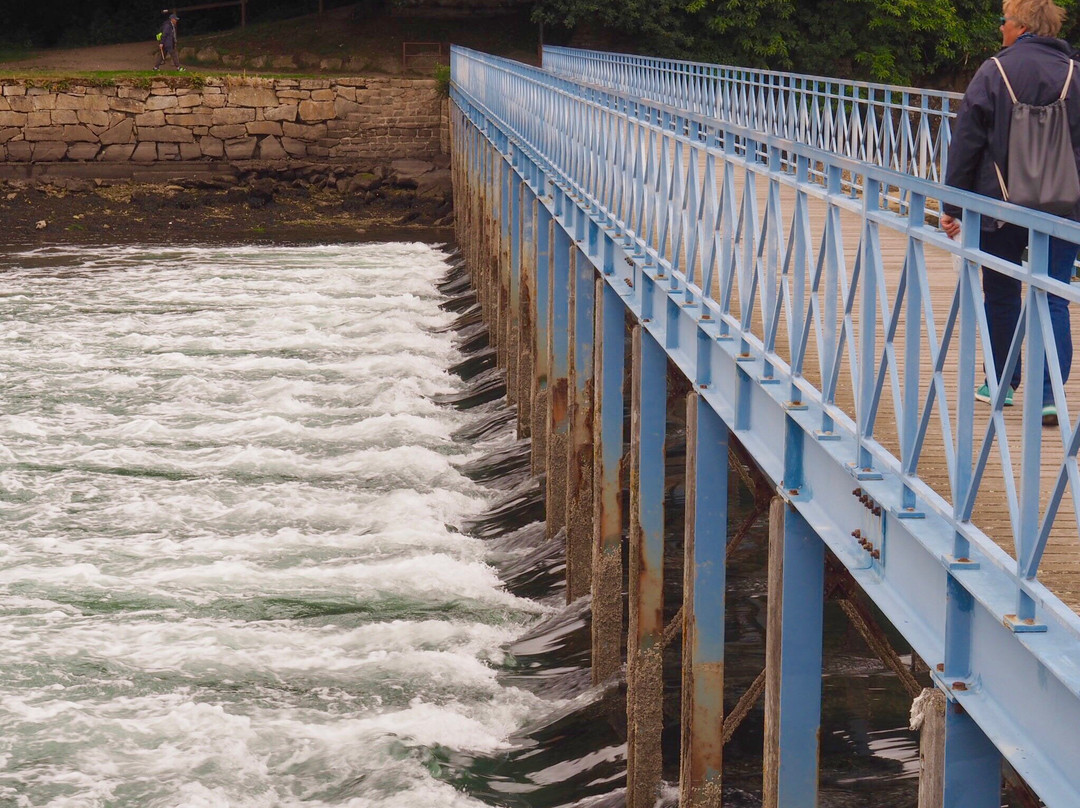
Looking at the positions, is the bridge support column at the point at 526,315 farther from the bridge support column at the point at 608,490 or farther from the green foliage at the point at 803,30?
the green foliage at the point at 803,30

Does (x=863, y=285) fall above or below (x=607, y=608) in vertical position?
above

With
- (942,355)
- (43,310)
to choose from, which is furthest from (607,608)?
(43,310)

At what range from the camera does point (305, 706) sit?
9.56m

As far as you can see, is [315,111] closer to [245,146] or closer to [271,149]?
[271,149]

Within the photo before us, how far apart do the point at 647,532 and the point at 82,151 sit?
29101 millimetres

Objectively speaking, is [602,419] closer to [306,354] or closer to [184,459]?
[184,459]

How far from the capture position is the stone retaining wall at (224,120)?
34812 mm

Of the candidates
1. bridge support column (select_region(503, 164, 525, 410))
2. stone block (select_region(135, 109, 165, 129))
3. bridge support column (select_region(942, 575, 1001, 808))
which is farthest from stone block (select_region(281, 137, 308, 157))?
bridge support column (select_region(942, 575, 1001, 808))

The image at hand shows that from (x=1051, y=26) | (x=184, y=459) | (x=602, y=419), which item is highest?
(x=1051, y=26)

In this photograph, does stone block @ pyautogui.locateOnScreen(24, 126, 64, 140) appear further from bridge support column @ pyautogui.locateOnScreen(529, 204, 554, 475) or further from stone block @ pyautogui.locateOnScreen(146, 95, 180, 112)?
bridge support column @ pyautogui.locateOnScreen(529, 204, 554, 475)

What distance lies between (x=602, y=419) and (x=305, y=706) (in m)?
2.47

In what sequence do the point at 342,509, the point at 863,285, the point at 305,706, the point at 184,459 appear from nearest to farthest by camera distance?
1. the point at 863,285
2. the point at 305,706
3. the point at 342,509
4. the point at 184,459

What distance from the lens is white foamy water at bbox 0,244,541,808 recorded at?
891 centimetres

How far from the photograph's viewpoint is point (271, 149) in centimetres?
3562
